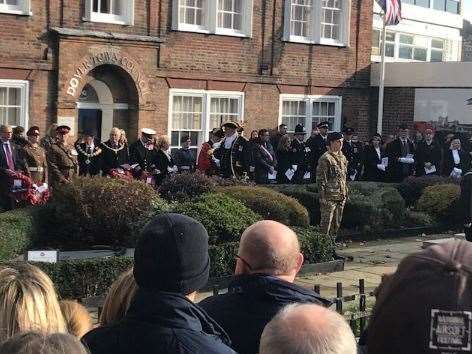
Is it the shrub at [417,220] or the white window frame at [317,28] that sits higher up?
the white window frame at [317,28]

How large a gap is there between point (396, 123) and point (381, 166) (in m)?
5.85

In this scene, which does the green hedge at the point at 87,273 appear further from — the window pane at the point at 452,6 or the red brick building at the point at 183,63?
the window pane at the point at 452,6

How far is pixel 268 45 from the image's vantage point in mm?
24391

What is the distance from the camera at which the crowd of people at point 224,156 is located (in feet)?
48.5

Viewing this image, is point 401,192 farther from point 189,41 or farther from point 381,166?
point 189,41

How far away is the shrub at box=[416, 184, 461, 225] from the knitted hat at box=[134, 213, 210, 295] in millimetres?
14529

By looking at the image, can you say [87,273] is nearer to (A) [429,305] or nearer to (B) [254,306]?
(B) [254,306]

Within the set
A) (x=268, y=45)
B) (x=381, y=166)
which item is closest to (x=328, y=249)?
(x=381, y=166)

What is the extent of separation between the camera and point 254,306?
4250 mm

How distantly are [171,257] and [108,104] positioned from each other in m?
17.9

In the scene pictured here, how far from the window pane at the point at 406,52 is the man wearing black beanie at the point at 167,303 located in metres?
34.6

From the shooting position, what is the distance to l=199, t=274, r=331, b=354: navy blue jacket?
13.8 feet

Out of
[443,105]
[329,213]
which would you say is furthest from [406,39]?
[329,213]

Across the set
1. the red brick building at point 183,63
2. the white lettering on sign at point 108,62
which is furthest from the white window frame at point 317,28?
the white lettering on sign at point 108,62
